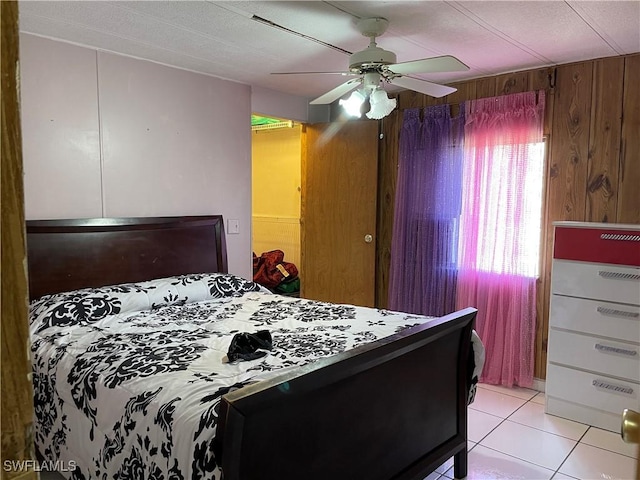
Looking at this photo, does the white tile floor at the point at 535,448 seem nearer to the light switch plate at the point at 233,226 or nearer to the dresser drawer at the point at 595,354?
the dresser drawer at the point at 595,354

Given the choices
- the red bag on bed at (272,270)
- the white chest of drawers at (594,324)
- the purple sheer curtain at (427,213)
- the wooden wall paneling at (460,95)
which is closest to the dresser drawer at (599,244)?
the white chest of drawers at (594,324)

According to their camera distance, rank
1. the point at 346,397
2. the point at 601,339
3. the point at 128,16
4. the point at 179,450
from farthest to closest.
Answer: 1. the point at 601,339
2. the point at 128,16
3. the point at 346,397
4. the point at 179,450

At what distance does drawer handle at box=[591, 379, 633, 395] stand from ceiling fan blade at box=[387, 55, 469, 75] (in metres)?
2.09

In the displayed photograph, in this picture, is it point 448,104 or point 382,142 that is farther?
point 382,142

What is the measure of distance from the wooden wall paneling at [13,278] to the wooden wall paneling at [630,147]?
3.50m

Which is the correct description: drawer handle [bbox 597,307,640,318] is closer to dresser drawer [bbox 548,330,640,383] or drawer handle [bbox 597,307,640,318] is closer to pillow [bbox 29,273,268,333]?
dresser drawer [bbox 548,330,640,383]

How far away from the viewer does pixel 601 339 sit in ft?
9.68

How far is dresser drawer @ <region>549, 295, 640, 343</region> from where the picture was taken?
2.84 m

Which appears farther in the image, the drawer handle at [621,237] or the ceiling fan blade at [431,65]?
the drawer handle at [621,237]

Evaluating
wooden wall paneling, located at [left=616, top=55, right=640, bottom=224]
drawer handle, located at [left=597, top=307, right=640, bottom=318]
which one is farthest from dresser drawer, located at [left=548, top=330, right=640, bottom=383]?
wooden wall paneling, located at [left=616, top=55, right=640, bottom=224]

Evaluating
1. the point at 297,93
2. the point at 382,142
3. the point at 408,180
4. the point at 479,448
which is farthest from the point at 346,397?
the point at 297,93

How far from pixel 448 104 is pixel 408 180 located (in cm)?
69

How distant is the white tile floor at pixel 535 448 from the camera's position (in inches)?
96.3

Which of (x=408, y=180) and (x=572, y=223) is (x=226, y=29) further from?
(x=572, y=223)
